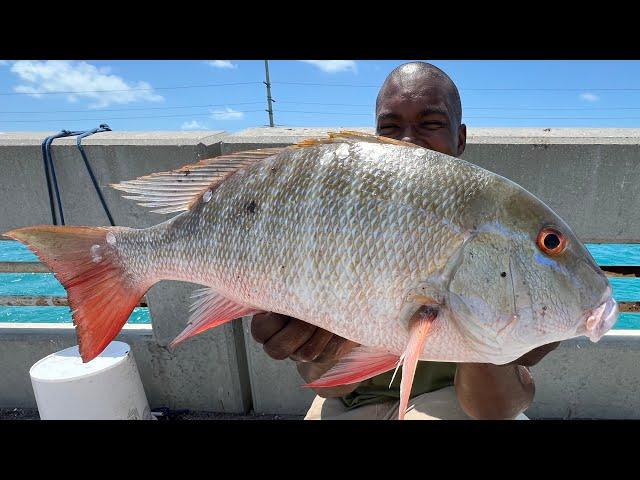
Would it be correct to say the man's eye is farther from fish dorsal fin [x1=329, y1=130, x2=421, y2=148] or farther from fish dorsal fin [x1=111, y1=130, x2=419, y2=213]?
fish dorsal fin [x1=111, y1=130, x2=419, y2=213]

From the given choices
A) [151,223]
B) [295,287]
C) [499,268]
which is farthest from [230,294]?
[151,223]

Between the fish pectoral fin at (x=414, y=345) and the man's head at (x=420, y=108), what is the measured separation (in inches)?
37.0

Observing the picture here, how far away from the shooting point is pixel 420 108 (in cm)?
190

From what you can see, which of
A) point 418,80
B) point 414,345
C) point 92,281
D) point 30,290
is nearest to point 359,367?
point 414,345

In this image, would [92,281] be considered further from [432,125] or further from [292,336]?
[432,125]

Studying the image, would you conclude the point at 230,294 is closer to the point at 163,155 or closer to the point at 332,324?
the point at 332,324

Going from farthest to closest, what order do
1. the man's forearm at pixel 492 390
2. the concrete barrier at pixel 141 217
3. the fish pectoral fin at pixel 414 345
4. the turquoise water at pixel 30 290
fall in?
the turquoise water at pixel 30 290, the concrete barrier at pixel 141 217, the man's forearm at pixel 492 390, the fish pectoral fin at pixel 414 345

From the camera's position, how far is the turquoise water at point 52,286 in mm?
5008

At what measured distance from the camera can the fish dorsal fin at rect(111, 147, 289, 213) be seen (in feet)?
5.28

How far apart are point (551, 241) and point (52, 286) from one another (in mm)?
7526

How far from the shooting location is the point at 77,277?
166 cm

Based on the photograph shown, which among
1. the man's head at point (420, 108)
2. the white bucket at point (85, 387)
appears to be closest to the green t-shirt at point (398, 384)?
the man's head at point (420, 108)

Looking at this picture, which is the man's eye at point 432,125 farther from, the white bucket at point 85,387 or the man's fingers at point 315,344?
the white bucket at point 85,387

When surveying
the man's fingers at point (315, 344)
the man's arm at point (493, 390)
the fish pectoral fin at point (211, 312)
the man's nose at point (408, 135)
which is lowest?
the man's arm at point (493, 390)
